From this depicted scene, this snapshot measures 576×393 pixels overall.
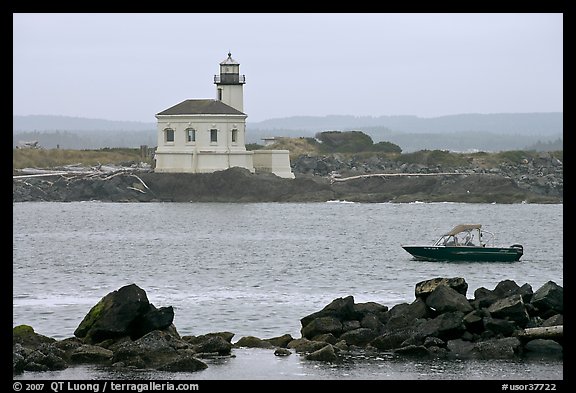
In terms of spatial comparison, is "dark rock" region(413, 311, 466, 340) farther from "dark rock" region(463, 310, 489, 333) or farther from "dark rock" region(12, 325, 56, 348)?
"dark rock" region(12, 325, 56, 348)

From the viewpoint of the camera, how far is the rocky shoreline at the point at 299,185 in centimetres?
7144

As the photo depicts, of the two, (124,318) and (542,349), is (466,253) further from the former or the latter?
(124,318)

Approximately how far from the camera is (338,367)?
17469 millimetres

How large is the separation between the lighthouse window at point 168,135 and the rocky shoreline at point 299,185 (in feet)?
6.58

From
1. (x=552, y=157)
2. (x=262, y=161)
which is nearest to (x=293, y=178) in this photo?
(x=262, y=161)

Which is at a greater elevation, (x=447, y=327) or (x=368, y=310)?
(x=368, y=310)

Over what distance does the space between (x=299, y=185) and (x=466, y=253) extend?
41205 mm

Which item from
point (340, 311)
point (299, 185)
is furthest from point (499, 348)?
point (299, 185)

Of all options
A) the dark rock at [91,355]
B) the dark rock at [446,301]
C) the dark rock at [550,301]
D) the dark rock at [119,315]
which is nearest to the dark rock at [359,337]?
the dark rock at [446,301]

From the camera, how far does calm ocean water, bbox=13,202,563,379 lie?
17750 mm

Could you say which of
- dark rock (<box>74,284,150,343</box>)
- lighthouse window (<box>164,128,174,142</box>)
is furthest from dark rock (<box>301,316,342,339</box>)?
lighthouse window (<box>164,128,174,142</box>)

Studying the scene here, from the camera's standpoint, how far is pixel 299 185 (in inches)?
2931
